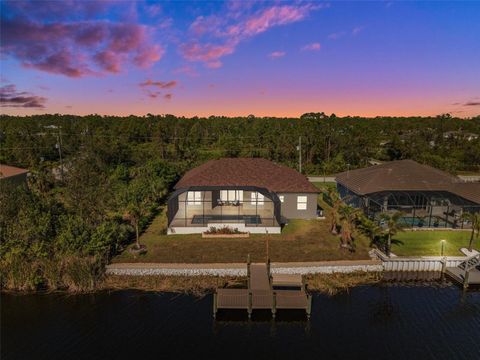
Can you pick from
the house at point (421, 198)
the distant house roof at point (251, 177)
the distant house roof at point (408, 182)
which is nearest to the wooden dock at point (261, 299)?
the distant house roof at point (251, 177)

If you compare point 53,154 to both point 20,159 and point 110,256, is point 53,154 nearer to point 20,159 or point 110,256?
point 20,159

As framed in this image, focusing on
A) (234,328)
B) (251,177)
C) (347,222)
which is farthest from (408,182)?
(234,328)

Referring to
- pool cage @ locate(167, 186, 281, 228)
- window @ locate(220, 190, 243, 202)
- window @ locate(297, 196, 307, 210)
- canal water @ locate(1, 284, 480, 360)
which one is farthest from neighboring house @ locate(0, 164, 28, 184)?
window @ locate(297, 196, 307, 210)

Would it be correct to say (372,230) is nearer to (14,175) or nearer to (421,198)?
(421,198)

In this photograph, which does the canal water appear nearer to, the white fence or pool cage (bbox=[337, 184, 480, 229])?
the white fence

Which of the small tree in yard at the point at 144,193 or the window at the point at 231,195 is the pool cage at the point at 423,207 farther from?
the small tree in yard at the point at 144,193

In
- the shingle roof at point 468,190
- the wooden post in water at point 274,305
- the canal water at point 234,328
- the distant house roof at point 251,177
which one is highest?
the distant house roof at point 251,177
